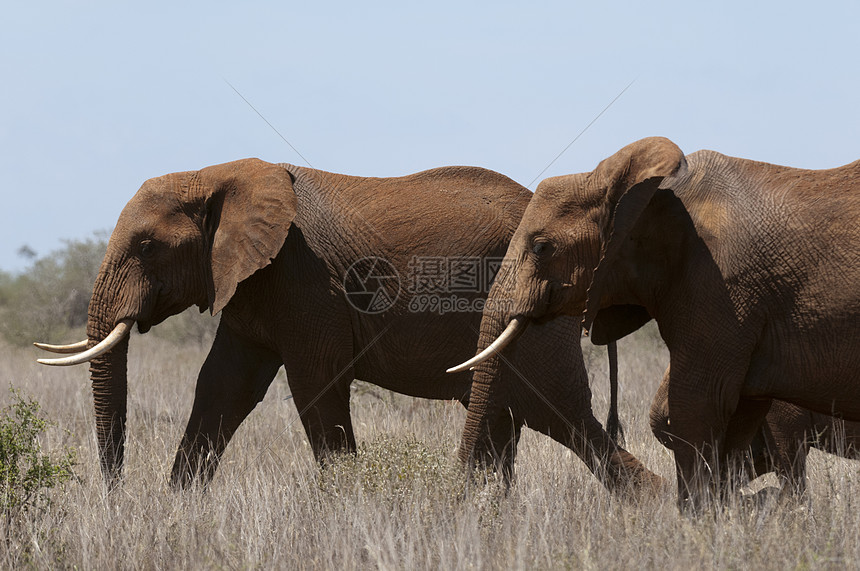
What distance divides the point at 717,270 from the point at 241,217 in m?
3.06

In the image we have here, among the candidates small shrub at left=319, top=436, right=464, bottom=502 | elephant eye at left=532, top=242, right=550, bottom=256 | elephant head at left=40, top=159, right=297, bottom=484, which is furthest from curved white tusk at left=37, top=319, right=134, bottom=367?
elephant eye at left=532, top=242, right=550, bottom=256

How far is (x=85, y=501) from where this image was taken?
217 inches

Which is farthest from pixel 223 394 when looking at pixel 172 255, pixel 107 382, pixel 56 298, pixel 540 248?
pixel 56 298

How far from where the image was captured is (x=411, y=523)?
16.2ft

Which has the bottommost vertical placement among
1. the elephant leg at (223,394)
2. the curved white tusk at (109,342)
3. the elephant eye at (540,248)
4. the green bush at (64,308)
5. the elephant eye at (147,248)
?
the elephant leg at (223,394)

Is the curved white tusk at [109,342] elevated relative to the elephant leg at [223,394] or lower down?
elevated

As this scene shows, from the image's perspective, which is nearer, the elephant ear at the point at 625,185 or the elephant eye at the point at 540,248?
the elephant ear at the point at 625,185

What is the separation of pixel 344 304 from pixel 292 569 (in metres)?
2.35

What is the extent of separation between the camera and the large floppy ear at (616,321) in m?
5.40

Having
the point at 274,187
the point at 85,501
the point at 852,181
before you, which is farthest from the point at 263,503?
the point at 852,181

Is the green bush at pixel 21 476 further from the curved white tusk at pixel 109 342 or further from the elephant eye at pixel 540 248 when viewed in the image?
the elephant eye at pixel 540 248

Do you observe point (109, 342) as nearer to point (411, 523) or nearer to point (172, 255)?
point (172, 255)

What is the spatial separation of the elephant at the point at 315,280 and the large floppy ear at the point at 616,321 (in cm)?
78

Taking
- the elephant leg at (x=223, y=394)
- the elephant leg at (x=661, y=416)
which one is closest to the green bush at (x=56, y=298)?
the elephant leg at (x=223, y=394)
